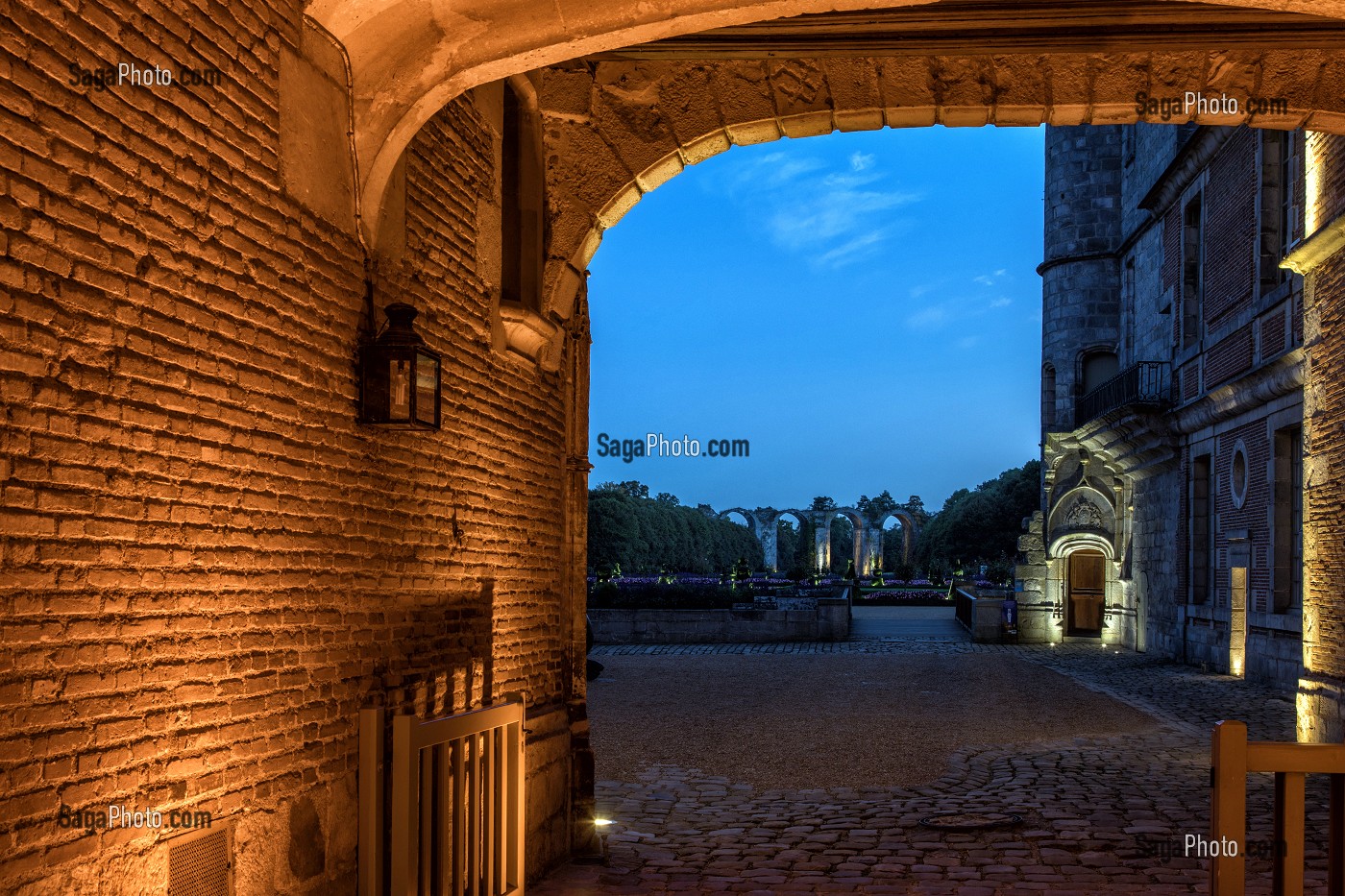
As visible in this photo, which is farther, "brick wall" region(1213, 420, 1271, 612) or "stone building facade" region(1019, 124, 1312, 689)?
"brick wall" region(1213, 420, 1271, 612)

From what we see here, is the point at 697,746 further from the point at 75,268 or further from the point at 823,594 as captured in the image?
the point at 823,594

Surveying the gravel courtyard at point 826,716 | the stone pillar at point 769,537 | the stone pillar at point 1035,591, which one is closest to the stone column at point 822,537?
the stone pillar at point 769,537

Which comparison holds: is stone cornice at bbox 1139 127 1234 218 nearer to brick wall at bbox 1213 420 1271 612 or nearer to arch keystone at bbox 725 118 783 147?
brick wall at bbox 1213 420 1271 612

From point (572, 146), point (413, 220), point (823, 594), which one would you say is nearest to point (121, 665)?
point (413, 220)

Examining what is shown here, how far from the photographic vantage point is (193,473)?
3.87 m

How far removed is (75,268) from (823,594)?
33.0 meters

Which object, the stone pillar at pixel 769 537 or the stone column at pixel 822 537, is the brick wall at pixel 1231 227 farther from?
the stone pillar at pixel 769 537

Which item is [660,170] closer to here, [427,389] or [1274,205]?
[427,389]

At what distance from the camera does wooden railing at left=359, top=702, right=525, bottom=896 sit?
479 cm

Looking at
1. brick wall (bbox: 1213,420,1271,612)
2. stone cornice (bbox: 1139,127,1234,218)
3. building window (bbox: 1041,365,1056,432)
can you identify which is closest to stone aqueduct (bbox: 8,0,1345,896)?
brick wall (bbox: 1213,420,1271,612)

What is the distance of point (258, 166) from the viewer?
169 inches

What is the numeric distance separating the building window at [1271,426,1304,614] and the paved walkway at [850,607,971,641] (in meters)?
10.6

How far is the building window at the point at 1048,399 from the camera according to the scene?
Result: 29844 millimetres

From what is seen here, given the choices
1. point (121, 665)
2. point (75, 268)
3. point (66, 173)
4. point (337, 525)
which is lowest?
point (121, 665)
